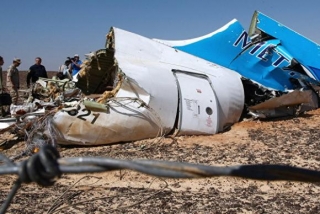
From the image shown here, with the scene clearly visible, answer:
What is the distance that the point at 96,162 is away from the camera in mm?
1036

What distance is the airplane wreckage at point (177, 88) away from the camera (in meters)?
6.10

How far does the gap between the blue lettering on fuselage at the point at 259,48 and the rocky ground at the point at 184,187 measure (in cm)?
220

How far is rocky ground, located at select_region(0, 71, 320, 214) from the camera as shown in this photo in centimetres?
385

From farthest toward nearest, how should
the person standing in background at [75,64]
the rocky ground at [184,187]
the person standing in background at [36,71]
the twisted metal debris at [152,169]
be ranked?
the person standing in background at [75,64]
the person standing in background at [36,71]
the rocky ground at [184,187]
the twisted metal debris at [152,169]

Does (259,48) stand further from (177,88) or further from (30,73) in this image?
(30,73)

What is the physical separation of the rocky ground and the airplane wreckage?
1.18 feet

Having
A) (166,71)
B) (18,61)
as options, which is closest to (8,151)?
(166,71)

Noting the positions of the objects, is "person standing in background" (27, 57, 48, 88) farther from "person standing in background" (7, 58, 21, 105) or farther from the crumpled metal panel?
the crumpled metal panel

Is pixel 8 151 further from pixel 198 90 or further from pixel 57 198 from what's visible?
pixel 198 90

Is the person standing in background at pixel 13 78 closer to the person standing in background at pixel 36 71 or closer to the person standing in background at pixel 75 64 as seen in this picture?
the person standing in background at pixel 36 71

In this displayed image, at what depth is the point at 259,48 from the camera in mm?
8180

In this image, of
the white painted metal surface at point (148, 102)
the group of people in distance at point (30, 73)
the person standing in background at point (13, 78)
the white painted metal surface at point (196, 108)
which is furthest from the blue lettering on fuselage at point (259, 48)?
the person standing in background at point (13, 78)

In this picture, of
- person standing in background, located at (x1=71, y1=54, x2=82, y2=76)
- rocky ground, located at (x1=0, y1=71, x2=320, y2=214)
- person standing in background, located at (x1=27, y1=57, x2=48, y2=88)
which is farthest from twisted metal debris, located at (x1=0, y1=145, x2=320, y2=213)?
person standing in background, located at (x1=71, y1=54, x2=82, y2=76)

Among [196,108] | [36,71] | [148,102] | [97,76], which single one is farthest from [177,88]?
[36,71]
